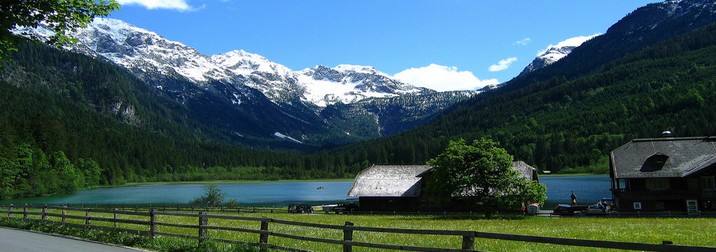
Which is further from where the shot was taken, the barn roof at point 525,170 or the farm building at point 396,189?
the farm building at point 396,189

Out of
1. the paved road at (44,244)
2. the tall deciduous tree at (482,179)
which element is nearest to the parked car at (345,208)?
the tall deciduous tree at (482,179)

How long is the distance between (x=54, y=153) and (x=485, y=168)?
138 metres

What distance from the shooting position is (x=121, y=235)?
25.2 metres

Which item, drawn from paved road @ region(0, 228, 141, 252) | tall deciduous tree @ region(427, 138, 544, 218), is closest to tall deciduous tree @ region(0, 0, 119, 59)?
paved road @ region(0, 228, 141, 252)

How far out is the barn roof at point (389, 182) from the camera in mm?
77625

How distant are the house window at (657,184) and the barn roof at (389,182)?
26.7m

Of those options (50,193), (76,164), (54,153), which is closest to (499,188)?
(50,193)

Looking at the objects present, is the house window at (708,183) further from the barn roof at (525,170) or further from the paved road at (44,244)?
the paved road at (44,244)

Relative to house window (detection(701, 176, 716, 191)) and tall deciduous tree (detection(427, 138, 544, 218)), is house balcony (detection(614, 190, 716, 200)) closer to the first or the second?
house window (detection(701, 176, 716, 191))

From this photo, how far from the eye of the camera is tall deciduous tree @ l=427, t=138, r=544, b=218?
2297 inches

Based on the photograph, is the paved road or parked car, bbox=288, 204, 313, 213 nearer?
the paved road

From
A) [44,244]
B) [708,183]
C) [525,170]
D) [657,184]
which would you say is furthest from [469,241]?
[525,170]

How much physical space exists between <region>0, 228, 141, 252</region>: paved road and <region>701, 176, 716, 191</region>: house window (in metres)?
→ 61.9

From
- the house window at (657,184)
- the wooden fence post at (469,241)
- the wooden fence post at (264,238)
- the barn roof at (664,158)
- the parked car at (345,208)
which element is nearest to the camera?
the wooden fence post at (469,241)
